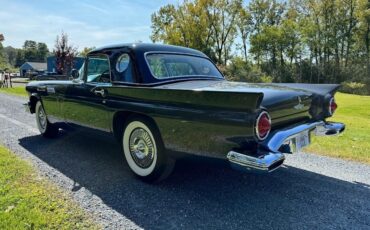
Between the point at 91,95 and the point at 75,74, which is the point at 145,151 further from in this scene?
the point at 75,74

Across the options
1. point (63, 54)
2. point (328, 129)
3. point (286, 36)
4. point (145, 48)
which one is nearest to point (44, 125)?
point (145, 48)

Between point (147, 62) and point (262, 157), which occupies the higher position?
point (147, 62)

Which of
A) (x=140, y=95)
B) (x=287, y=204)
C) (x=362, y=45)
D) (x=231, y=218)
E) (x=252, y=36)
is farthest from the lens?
(x=252, y=36)

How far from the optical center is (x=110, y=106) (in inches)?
164

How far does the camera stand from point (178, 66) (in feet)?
14.4

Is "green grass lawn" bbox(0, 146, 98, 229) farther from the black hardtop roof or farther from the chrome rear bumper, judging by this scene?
the black hardtop roof

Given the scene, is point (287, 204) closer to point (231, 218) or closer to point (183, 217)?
point (231, 218)

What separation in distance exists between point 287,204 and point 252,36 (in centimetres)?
4684

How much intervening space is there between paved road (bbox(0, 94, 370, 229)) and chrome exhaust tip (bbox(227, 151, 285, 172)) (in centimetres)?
35

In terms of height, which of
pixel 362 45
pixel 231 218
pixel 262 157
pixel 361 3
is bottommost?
pixel 231 218

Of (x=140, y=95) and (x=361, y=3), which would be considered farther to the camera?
(x=361, y=3)

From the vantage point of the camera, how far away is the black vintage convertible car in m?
2.87

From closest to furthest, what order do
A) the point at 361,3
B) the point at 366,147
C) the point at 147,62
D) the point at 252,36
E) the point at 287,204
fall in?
the point at 287,204 < the point at 147,62 < the point at 366,147 < the point at 361,3 < the point at 252,36

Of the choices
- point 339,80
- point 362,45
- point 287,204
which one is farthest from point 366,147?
point 362,45
